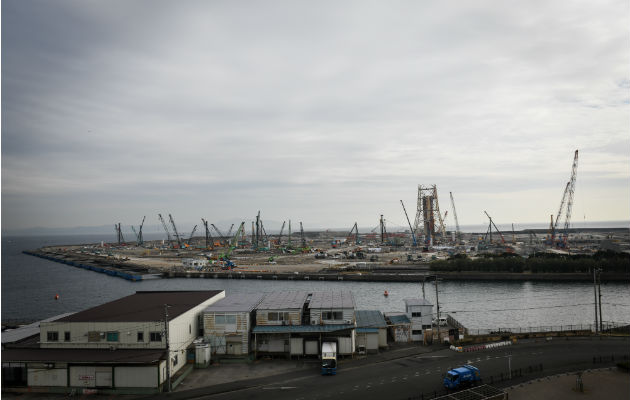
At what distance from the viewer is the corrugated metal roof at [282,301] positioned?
48.9ft

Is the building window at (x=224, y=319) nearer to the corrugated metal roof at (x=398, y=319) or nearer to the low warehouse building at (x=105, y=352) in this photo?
the low warehouse building at (x=105, y=352)

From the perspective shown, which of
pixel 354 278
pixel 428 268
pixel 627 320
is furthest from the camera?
pixel 428 268

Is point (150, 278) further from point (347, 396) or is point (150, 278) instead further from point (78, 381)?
point (347, 396)

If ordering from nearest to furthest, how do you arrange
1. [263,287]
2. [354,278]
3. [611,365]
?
[611,365], [263,287], [354,278]

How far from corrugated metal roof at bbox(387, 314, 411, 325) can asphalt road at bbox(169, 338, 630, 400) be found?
83.7 inches

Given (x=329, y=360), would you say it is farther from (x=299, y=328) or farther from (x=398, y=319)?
(x=398, y=319)

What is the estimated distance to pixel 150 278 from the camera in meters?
48.5

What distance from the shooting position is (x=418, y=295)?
33.6m

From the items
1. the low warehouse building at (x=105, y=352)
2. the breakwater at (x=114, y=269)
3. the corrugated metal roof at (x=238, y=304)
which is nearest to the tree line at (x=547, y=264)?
the corrugated metal roof at (x=238, y=304)

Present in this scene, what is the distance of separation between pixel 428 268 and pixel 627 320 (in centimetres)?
2590

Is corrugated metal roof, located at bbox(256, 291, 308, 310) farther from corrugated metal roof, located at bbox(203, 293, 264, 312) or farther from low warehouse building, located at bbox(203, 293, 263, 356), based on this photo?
low warehouse building, located at bbox(203, 293, 263, 356)

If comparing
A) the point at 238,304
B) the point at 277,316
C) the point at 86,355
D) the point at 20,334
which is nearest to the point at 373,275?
the point at 238,304

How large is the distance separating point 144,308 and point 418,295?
24216 millimetres

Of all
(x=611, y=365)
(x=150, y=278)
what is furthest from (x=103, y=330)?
(x=150, y=278)
